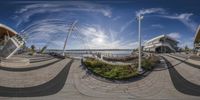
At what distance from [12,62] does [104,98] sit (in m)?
7.00

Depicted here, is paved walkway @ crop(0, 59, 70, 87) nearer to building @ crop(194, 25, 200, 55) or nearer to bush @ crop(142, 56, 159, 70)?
bush @ crop(142, 56, 159, 70)

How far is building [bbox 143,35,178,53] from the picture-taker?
13.4m

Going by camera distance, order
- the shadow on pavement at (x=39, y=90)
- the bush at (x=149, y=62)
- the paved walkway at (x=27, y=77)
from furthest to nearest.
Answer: the bush at (x=149, y=62) < the paved walkway at (x=27, y=77) < the shadow on pavement at (x=39, y=90)

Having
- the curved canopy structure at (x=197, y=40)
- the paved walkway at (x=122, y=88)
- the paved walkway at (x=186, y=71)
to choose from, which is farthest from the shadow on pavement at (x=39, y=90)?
the curved canopy structure at (x=197, y=40)

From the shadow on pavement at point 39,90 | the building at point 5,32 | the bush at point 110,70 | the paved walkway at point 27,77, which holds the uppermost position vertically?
the building at point 5,32

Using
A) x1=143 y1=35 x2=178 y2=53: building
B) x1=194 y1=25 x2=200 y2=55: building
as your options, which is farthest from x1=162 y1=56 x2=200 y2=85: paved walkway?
x1=194 y1=25 x2=200 y2=55: building

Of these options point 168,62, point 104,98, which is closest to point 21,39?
point 104,98

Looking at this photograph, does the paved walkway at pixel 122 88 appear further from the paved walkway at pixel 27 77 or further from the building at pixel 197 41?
the building at pixel 197 41

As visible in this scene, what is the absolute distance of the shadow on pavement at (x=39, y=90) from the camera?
989cm

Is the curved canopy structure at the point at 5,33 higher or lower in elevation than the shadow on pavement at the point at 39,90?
higher

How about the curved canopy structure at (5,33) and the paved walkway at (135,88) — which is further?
the curved canopy structure at (5,33)

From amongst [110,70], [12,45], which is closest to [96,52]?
[110,70]

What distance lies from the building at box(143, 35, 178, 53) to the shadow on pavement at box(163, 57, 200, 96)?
173 centimetres

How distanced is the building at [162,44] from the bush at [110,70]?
2.05 meters
